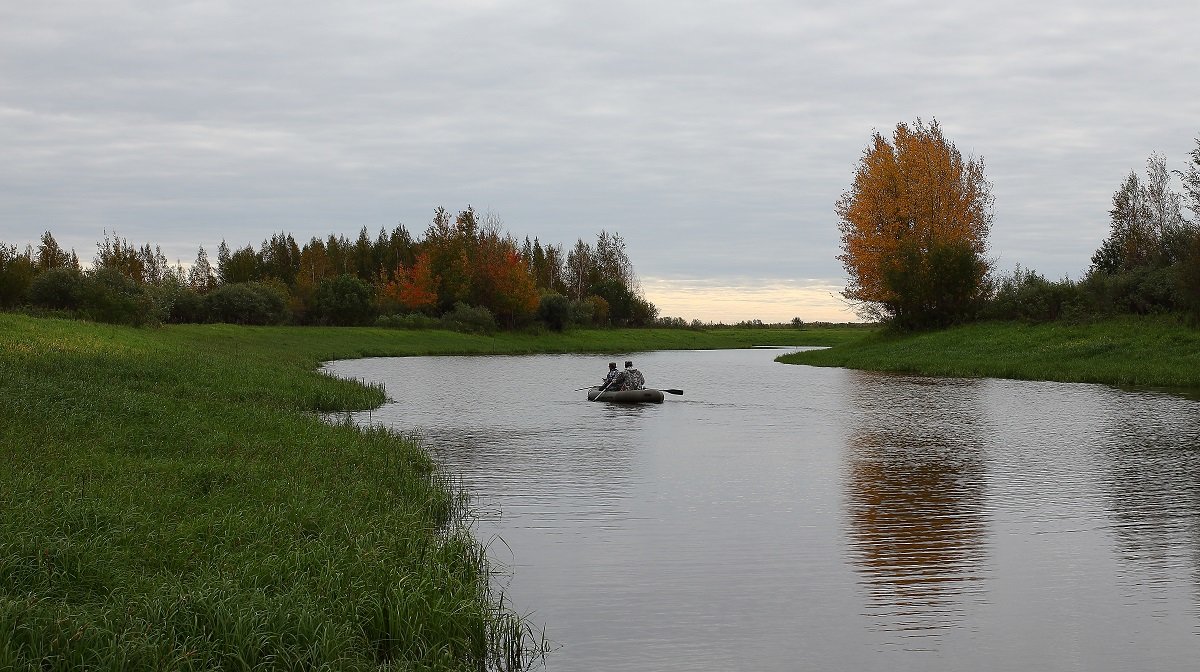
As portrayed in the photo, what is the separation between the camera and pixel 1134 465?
19188mm

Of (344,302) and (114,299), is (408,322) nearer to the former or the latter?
(344,302)

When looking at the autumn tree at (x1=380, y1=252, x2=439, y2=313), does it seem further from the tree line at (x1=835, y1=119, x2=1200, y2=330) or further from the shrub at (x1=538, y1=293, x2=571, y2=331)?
the tree line at (x1=835, y1=119, x2=1200, y2=330)

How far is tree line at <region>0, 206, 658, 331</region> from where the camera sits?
53938mm

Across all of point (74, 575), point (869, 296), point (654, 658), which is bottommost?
point (654, 658)

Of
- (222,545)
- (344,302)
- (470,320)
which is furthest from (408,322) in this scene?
(222,545)

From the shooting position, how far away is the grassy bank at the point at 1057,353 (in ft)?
126

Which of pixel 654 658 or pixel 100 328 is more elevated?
pixel 100 328

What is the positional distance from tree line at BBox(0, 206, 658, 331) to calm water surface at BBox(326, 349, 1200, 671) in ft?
112

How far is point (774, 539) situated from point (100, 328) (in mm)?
36926

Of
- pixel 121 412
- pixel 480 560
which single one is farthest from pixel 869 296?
pixel 480 560

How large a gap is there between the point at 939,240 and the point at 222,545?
5488 centimetres

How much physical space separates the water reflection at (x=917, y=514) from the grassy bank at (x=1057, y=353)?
12.7 meters

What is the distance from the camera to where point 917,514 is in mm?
14742

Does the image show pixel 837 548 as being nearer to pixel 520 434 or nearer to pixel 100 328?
pixel 520 434
